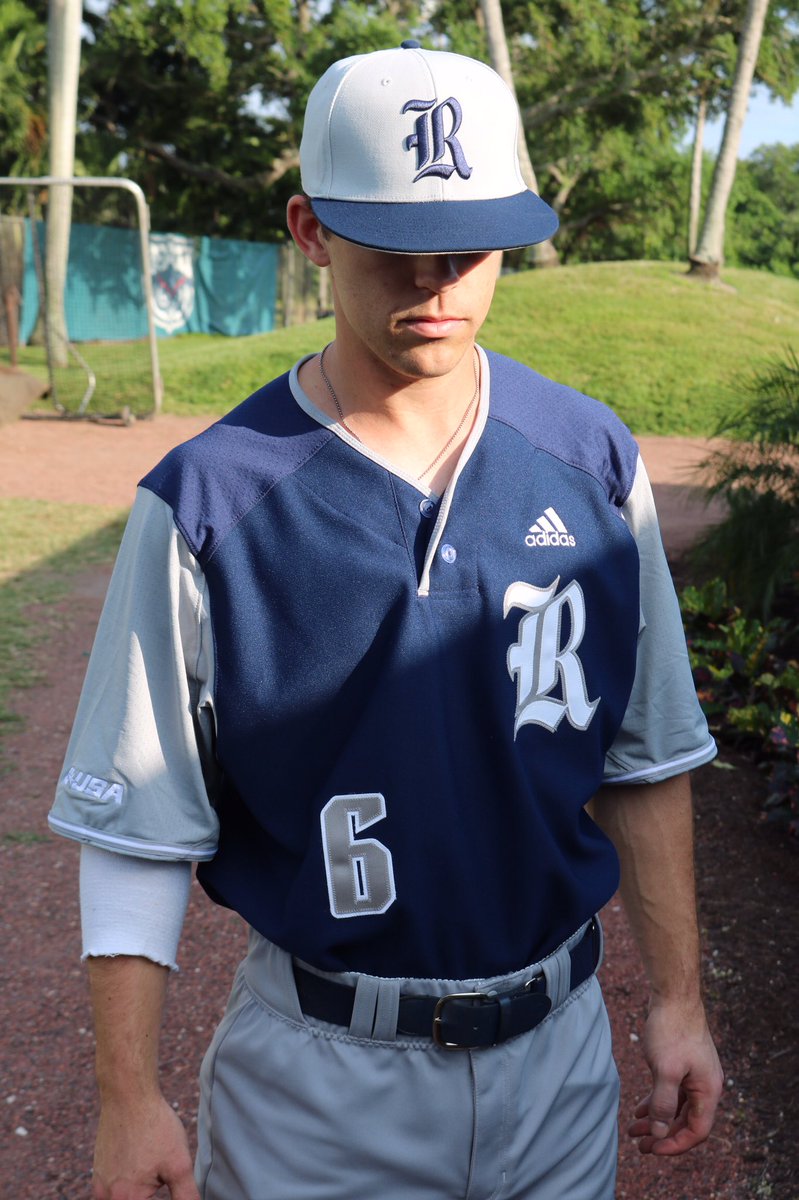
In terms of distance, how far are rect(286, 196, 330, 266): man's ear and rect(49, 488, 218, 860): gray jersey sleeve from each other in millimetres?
406

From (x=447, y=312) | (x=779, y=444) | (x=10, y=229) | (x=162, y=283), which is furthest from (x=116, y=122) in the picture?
(x=447, y=312)

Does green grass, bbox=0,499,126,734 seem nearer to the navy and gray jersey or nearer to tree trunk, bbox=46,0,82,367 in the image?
the navy and gray jersey

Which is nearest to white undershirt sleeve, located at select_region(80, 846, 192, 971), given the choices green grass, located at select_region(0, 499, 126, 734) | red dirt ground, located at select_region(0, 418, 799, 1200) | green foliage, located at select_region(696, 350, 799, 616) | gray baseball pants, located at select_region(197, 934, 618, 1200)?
gray baseball pants, located at select_region(197, 934, 618, 1200)

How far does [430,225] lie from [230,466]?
1.27 ft

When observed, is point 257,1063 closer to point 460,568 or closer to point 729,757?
point 460,568

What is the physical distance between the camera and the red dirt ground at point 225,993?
296cm

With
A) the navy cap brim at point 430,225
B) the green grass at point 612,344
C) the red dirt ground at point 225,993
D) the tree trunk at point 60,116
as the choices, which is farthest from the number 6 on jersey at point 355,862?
Answer: the tree trunk at point 60,116

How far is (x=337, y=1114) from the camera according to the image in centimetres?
158

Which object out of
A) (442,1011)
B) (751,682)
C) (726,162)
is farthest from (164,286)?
(442,1011)

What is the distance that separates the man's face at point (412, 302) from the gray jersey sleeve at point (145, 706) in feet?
1.15

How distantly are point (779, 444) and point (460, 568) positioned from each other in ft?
15.6

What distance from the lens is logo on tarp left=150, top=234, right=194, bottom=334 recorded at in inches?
1039

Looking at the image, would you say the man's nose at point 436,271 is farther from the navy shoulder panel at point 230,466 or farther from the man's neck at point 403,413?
the navy shoulder panel at point 230,466

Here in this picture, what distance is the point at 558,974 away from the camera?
5.57 feet
